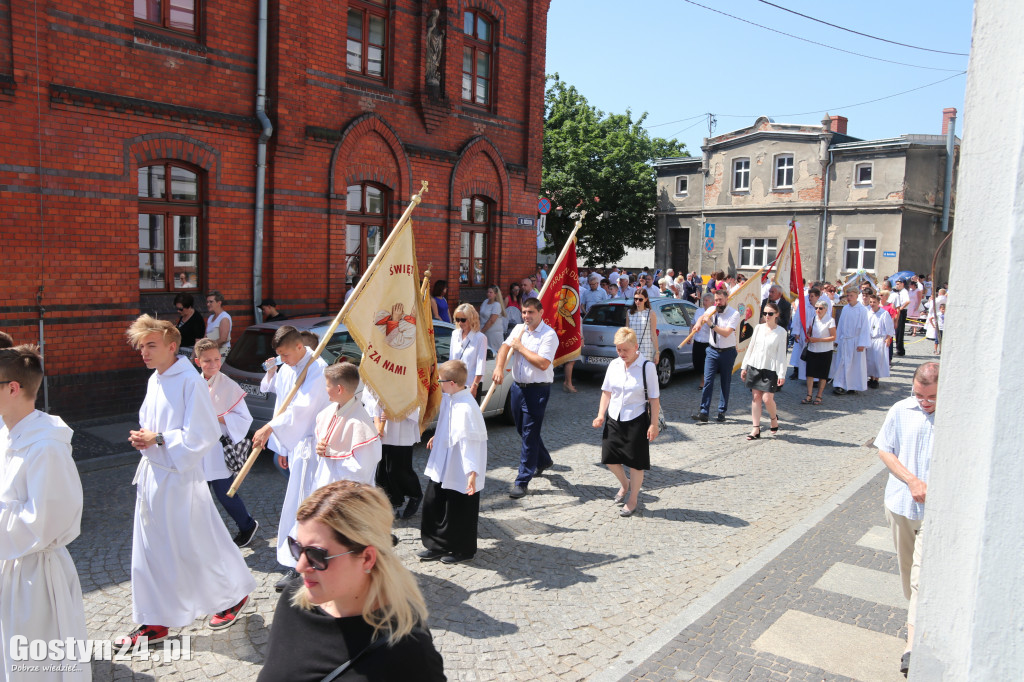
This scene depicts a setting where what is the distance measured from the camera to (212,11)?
11.7 metres

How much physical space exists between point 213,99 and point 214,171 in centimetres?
112

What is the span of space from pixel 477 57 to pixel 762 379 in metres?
10.3

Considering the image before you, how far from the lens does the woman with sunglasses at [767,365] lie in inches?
420

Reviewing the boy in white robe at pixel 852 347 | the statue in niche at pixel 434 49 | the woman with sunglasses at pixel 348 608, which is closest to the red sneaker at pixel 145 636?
the woman with sunglasses at pixel 348 608

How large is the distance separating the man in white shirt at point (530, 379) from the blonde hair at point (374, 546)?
5464 mm

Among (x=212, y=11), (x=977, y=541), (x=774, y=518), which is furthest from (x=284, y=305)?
(x=977, y=541)

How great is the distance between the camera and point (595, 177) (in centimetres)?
3556

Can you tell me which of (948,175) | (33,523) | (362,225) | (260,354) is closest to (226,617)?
(33,523)

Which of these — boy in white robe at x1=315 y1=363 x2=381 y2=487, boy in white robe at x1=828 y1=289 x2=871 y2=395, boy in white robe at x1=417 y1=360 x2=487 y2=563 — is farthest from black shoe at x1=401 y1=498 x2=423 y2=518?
boy in white robe at x1=828 y1=289 x2=871 y2=395

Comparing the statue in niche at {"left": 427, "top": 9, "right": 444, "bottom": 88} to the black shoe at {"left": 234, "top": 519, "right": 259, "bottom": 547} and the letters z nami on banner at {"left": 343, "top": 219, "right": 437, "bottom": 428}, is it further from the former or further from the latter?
the black shoe at {"left": 234, "top": 519, "right": 259, "bottom": 547}

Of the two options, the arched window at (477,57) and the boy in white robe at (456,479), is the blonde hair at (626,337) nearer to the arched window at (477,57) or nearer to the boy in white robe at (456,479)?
the boy in white robe at (456,479)

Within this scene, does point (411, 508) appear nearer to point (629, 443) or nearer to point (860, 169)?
point (629, 443)

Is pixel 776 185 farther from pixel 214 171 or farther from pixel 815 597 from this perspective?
pixel 815 597

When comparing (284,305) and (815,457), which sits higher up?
(284,305)
